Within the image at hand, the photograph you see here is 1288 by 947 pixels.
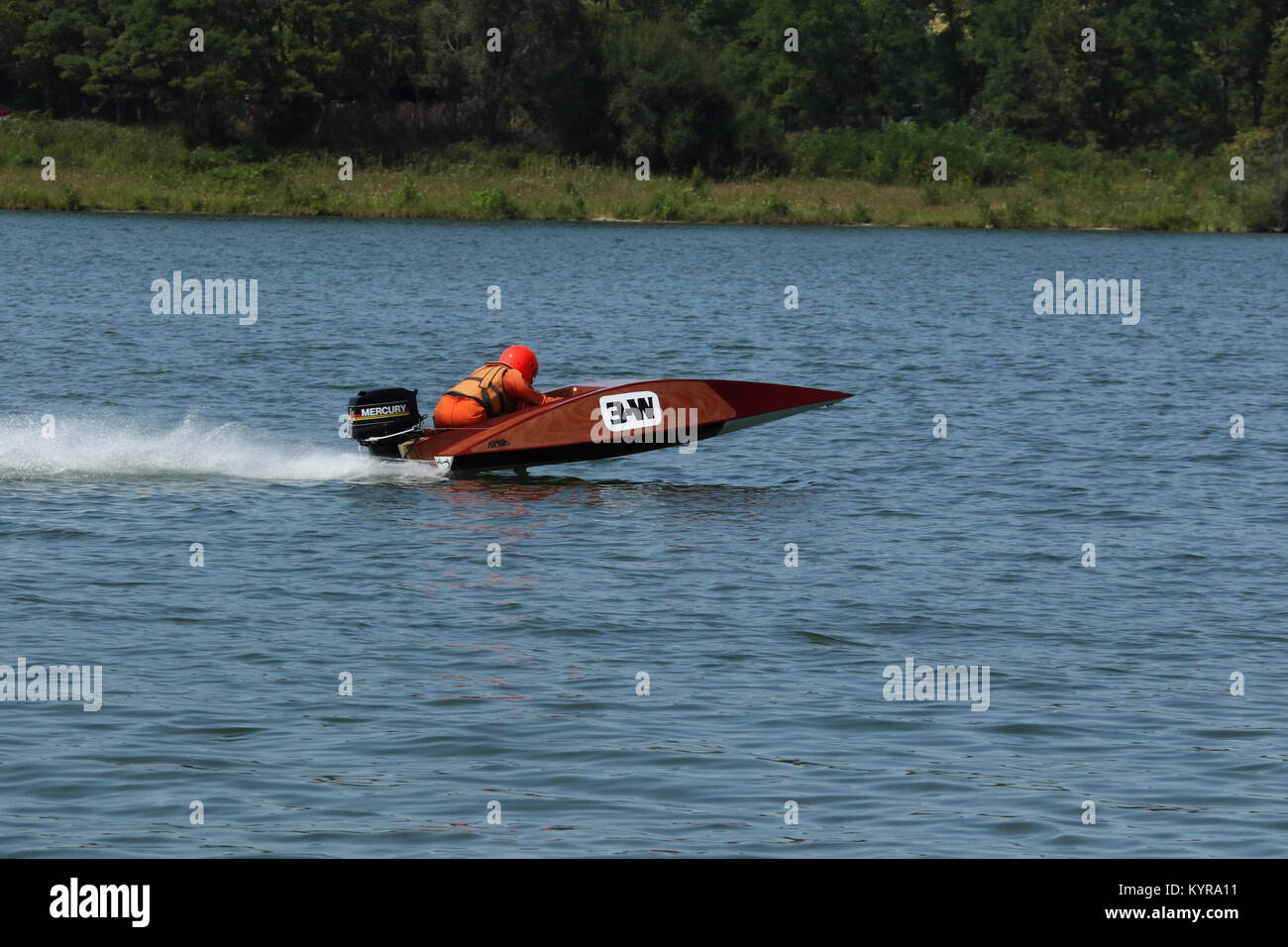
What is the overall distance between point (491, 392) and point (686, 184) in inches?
2569

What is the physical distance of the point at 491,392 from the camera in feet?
60.8

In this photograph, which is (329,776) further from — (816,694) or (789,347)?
(789,347)

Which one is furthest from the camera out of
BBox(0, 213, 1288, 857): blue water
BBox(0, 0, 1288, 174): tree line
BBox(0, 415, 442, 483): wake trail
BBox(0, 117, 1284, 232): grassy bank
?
BBox(0, 0, 1288, 174): tree line

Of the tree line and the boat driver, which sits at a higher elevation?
the tree line

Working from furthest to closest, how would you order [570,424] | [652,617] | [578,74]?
1. [578,74]
2. [570,424]
3. [652,617]

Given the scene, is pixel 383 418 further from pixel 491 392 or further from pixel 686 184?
pixel 686 184

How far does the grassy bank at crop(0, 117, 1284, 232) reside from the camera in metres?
75.2

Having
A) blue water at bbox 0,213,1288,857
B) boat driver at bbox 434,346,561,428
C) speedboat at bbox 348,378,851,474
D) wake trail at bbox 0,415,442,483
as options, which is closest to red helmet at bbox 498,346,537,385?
boat driver at bbox 434,346,561,428

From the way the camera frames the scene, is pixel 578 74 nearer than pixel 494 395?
No

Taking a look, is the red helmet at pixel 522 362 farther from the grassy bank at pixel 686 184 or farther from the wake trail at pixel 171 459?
the grassy bank at pixel 686 184

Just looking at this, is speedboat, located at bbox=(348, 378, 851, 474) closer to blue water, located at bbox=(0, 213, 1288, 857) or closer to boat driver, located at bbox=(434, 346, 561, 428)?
boat driver, located at bbox=(434, 346, 561, 428)

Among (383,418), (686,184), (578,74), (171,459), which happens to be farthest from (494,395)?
(578,74)

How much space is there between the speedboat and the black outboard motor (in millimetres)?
10
